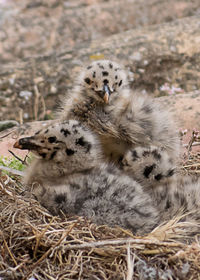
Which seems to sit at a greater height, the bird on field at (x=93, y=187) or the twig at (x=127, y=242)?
the bird on field at (x=93, y=187)

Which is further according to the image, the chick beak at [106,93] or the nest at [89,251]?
the chick beak at [106,93]

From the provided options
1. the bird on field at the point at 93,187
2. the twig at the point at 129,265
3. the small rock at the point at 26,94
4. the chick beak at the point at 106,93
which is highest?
the chick beak at the point at 106,93

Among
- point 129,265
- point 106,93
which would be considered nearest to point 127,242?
point 129,265

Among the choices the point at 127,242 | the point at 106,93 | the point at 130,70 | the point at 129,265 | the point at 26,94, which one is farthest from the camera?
the point at 130,70

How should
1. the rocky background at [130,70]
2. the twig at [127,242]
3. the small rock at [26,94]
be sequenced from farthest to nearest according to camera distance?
the small rock at [26,94]
the rocky background at [130,70]
the twig at [127,242]

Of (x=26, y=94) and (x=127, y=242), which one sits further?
(x=26, y=94)

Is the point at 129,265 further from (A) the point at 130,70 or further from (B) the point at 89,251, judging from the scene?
(A) the point at 130,70

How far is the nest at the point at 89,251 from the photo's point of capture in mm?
3131

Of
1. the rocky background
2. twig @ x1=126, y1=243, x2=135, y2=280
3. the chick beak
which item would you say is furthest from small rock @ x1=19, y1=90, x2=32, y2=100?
twig @ x1=126, y1=243, x2=135, y2=280

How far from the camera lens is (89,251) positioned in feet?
10.7

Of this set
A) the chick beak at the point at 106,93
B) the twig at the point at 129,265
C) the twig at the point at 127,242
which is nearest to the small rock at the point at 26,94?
the chick beak at the point at 106,93

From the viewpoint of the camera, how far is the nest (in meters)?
3.13

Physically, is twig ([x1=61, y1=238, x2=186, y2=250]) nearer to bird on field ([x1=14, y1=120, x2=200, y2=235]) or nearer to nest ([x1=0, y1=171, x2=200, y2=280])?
nest ([x1=0, y1=171, x2=200, y2=280])

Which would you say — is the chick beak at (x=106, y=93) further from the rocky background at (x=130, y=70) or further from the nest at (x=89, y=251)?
the rocky background at (x=130, y=70)
